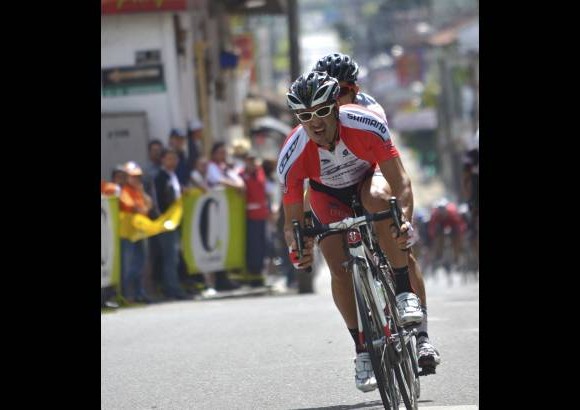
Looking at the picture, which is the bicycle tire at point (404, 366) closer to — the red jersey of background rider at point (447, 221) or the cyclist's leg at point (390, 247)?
the cyclist's leg at point (390, 247)

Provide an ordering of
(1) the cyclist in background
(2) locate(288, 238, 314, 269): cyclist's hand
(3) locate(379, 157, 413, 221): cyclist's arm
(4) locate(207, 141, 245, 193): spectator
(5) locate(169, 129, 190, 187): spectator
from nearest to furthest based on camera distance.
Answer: (2) locate(288, 238, 314, 269): cyclist's hand < (3) locate(379, 157, 413, 221): cyclist's arm < (5) locate(169, 129, 190, 187): spectator < (4) locate(207, 141, 245, 193): spectator < (1) the cyclist in background

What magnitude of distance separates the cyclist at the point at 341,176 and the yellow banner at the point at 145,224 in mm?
8814

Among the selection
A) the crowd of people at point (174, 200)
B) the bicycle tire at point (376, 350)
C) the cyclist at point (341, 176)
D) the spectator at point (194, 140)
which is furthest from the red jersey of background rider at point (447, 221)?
the bicycle tire at point (376, 350)

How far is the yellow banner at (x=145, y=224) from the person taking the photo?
57.5 ft

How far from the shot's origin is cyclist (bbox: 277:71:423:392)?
26.8ft

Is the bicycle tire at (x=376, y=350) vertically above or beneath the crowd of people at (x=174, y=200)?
beneath

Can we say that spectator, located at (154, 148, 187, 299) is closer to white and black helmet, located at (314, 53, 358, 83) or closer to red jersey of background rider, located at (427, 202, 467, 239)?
white and black helmet, located at (314, 53, 358, 83)

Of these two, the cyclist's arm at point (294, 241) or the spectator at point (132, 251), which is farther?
the spectator at point (132, 251)

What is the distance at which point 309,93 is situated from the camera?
809cm

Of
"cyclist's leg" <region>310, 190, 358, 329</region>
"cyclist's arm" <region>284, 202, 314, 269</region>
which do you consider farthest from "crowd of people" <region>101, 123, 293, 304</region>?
"cyclist's arm" <region>284, 202, 314, 269</region>

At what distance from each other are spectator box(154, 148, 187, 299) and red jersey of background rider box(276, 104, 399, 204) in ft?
31.6

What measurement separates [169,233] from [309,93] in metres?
10.3
